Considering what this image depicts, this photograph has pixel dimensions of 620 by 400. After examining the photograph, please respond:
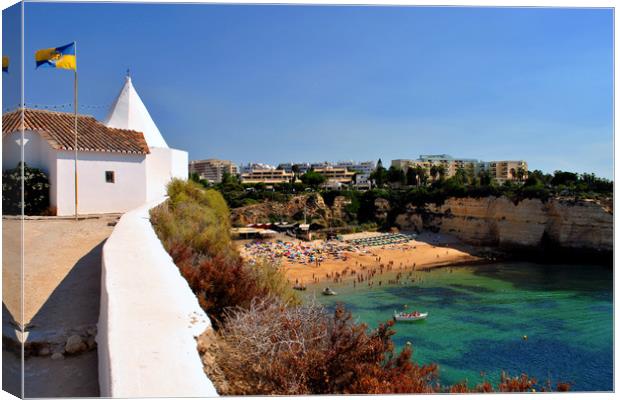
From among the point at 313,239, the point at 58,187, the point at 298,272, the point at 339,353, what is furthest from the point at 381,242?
the point at 339,353

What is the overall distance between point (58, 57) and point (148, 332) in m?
5.06

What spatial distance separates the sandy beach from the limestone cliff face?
7.18 feet

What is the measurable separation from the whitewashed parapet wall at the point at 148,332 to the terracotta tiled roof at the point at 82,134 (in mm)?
6732

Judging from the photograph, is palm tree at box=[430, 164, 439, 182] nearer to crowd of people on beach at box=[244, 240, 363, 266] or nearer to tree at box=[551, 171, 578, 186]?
tree at box=[551, 171, 578, 186]

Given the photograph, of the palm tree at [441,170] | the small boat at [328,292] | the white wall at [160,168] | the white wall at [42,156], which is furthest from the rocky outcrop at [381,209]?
the white wall at [42,156]

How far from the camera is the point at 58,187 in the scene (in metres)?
9.56

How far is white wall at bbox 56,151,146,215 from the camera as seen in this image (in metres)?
9.71

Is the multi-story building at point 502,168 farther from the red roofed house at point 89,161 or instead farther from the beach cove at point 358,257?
the red roofed house at point 89,161

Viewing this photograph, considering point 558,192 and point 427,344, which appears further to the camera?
point 558,192

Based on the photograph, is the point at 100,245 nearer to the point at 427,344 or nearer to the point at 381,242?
the point at 427,344

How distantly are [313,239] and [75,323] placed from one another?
34.2 m

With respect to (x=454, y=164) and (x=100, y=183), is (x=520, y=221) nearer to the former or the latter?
(x=100, y=183)

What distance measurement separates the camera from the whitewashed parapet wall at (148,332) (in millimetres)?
2371

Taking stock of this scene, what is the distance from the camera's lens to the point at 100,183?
10.4m
